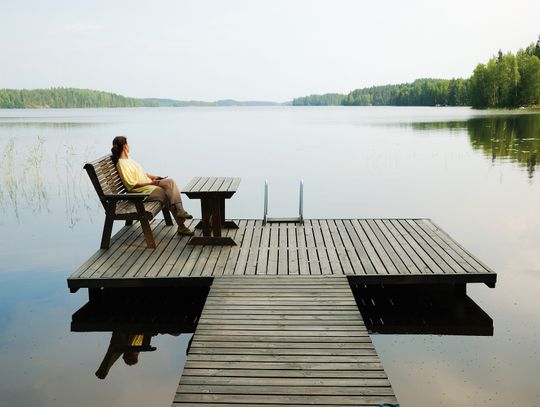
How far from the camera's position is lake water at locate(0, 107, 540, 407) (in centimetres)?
475

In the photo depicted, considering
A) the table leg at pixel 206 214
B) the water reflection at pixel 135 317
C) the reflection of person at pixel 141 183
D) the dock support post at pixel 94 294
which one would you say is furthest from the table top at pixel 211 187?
the dock support post at pixel 94 294

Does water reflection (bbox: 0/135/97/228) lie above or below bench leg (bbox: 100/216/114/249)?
below

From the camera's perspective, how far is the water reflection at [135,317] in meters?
5.39

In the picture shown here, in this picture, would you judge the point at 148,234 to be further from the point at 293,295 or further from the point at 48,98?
the point at 48,98

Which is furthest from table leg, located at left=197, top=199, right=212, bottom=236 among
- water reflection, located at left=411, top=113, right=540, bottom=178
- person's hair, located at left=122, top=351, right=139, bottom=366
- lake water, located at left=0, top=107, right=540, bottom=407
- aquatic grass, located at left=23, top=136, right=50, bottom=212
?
water reflection, located at left=411, top=113, right=540, bottom=178

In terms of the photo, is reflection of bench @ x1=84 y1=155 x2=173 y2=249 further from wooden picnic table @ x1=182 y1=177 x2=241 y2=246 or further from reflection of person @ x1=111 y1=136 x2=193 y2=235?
wooden picnic table @ x1=182 y1=177 x2=241 y2=246

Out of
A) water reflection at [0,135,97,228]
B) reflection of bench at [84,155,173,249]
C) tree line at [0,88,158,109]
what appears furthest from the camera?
tree line at [0,88,158,109]

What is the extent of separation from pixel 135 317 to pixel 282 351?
8.03 feet

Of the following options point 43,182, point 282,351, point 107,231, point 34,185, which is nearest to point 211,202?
point 107,231

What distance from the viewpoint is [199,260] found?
6195 mm

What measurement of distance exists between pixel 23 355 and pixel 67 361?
1.72ft

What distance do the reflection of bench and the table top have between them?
0.53 meters

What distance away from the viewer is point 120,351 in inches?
211

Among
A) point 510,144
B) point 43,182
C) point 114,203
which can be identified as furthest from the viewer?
point 510,144
